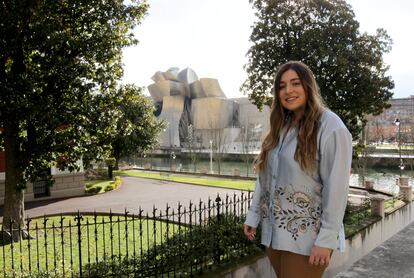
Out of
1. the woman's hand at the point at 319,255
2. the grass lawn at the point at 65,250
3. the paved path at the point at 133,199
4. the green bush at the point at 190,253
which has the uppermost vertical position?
the woman's hand at the point at 319,255

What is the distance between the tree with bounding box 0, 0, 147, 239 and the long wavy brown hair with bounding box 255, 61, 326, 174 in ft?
20.6

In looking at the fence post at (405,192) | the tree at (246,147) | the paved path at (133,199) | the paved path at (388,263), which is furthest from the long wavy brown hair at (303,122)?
the tree at (246,147)

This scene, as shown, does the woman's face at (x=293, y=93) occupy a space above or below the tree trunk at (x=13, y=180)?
above

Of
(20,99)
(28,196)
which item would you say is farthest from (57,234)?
(28,196)

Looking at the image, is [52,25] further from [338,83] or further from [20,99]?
[338,83]

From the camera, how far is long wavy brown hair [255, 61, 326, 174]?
2.16 metres

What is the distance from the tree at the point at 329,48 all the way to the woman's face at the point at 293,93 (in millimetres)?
9308

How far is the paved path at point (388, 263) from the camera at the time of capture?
15.3 ft

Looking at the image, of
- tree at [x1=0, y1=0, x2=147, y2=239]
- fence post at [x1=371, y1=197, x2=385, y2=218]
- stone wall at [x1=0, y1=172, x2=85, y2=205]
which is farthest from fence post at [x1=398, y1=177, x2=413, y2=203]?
stone wall at [x1=0, y1=172, x2=85, y2=205]

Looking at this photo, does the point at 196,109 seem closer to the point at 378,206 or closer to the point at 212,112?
the point at 212,112

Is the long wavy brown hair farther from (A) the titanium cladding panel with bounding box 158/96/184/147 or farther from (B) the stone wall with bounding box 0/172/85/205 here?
(A) the titanium cladding panel with bounding box 158/96/184/147

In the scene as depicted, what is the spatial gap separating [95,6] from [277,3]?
593cm

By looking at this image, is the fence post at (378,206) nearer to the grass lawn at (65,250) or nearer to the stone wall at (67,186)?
the grass lawn at (65,250)

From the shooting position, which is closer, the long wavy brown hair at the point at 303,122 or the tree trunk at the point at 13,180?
the long wavy brown hair at the point at 303,122
